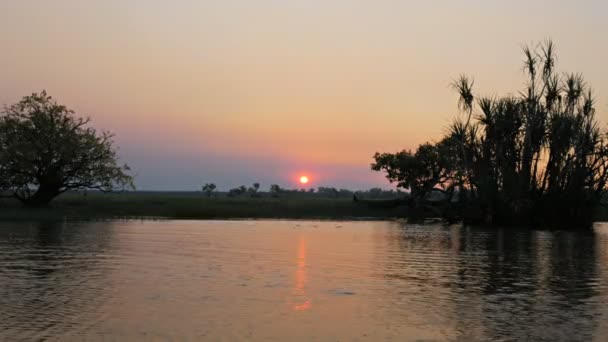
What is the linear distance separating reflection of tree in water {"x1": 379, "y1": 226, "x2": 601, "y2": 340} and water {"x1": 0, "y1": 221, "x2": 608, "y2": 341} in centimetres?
4

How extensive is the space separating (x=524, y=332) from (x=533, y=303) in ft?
11.8

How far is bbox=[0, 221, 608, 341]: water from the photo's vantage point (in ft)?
40.6

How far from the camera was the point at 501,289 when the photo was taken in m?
18.0

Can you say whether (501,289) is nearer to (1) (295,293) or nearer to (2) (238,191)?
(1) (295,293)

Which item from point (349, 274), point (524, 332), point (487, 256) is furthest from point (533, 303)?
point (487, 256)

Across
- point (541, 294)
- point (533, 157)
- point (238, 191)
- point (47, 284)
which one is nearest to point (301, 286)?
point (541, 294)

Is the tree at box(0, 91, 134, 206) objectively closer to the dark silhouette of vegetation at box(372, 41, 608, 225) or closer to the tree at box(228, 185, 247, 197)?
the dark silhouette of vegetation at box(372, 41, 608, 225)

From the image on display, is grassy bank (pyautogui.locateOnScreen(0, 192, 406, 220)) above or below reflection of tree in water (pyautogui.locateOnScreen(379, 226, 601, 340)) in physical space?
above

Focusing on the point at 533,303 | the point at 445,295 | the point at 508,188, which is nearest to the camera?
the point at 533,303

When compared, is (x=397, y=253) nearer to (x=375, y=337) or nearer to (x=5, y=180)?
(x=375, y=337)

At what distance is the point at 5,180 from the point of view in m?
60.5

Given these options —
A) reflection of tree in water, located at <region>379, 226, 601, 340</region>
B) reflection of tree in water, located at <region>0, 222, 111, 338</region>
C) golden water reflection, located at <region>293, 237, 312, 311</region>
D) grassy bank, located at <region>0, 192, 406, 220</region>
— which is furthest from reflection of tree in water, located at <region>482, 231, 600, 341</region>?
grassy bank, located at <region>0, 192, 406, 220</region>

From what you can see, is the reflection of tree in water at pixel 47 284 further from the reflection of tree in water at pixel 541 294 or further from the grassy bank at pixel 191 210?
the grassy bank at pixel 191 210

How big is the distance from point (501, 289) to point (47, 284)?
12.0m
